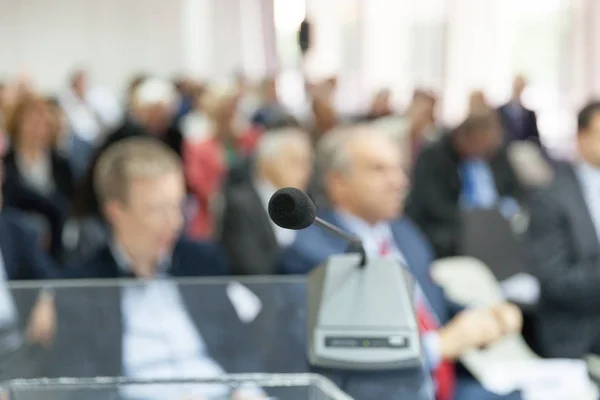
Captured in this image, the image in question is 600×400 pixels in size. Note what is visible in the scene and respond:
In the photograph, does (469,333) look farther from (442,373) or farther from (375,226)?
(375,226)

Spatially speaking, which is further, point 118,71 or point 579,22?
point 118,71

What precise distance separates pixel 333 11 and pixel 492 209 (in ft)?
27.7

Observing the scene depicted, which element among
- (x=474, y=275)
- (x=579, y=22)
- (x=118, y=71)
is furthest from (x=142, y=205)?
(x=118, y=71)

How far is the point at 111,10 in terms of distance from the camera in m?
13.3

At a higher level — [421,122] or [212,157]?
[212,157]

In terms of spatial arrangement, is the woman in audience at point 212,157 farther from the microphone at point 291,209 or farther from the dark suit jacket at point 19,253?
the microphone at point 291,209

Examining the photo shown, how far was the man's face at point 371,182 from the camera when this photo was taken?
242 centimetres

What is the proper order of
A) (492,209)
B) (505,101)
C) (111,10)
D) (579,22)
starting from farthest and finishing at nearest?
(111,10)
(579,22)
(505,101)
(492,209)

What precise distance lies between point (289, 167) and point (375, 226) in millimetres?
1144

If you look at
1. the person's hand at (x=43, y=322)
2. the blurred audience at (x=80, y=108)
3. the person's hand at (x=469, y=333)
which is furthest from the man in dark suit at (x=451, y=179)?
the blurred audience at (x=80, y=108)

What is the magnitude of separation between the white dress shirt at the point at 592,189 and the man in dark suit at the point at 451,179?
1.51 meters

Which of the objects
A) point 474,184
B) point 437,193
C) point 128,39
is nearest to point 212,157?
point 437,193

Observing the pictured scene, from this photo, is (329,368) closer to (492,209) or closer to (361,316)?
(361,316)

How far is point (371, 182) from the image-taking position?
2439 mm
